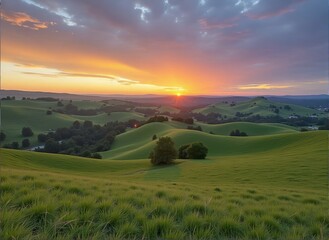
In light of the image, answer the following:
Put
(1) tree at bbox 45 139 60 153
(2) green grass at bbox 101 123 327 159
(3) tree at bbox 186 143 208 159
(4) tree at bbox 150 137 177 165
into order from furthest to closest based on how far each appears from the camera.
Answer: (1) tree at bbox 45 139 60 153, (3) tree at bbox 186 143 208 159, (2) green grass at bbox 101 123 327 159, (4) tree at bbox 150 137 177 165

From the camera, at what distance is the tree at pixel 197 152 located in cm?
5796

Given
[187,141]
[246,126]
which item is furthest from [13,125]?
[246,126]

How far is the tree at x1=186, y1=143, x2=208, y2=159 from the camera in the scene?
190ft

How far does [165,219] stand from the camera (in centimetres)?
482

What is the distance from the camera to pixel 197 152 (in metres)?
58.2

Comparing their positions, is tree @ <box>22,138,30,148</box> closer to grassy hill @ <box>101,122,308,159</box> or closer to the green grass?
grassy hill @ <box>101,122,308,159</box>

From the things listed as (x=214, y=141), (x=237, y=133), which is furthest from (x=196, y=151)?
(x=237, y=133)

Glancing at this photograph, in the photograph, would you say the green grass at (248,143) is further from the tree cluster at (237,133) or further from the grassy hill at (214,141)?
the tree cluster at (237,133)

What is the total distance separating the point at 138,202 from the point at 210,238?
2.28 metres

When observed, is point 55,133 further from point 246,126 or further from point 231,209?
point 231,209

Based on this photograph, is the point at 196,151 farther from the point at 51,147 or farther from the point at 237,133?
the point at 51,147

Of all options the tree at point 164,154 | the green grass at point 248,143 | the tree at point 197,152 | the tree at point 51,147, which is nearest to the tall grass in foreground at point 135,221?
the tree at point 164,154

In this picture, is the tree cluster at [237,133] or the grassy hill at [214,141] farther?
the tree cluster at [237,133]

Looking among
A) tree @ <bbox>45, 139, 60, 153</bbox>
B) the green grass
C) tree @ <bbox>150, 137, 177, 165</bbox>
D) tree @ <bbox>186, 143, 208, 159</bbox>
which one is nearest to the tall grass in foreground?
tree @ <bbox>150, 137, 177, 165</bbox>
